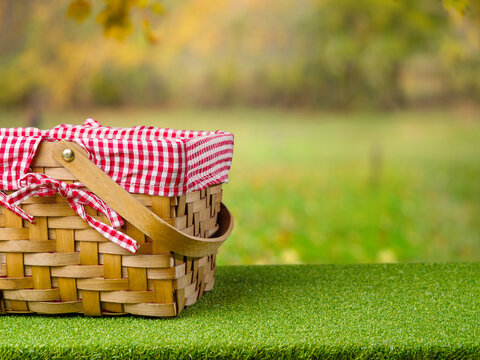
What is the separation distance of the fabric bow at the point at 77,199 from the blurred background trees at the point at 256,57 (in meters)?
2.67

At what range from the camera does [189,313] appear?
45.8 inches

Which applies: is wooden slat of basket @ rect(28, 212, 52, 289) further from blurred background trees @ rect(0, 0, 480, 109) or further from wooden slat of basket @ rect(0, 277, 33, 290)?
blurred background trees @ rect(0, 0, 480, 109)

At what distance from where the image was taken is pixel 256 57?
3824 mm

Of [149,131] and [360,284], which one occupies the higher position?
[149,131]

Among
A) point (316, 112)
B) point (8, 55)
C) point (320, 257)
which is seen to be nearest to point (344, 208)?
point (320, 257)

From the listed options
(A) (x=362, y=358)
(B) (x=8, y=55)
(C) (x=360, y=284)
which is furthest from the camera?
(B) (x=8, y=55)

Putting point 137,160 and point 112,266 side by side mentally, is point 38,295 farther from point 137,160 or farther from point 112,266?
point 137,160

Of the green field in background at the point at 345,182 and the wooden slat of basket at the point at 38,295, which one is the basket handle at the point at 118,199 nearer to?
the wooden slat of basket at the point at 38,295

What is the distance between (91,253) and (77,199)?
0.10m

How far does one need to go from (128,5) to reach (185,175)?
979 mm

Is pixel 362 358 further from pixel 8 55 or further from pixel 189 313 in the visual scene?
pixel 8 55

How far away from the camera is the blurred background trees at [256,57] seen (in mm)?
3605

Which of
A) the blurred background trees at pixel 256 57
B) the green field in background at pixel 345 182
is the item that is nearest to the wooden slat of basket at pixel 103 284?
the green field in background at pixel 345 182

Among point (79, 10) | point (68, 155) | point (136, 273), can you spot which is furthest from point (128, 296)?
point (79, 10)
